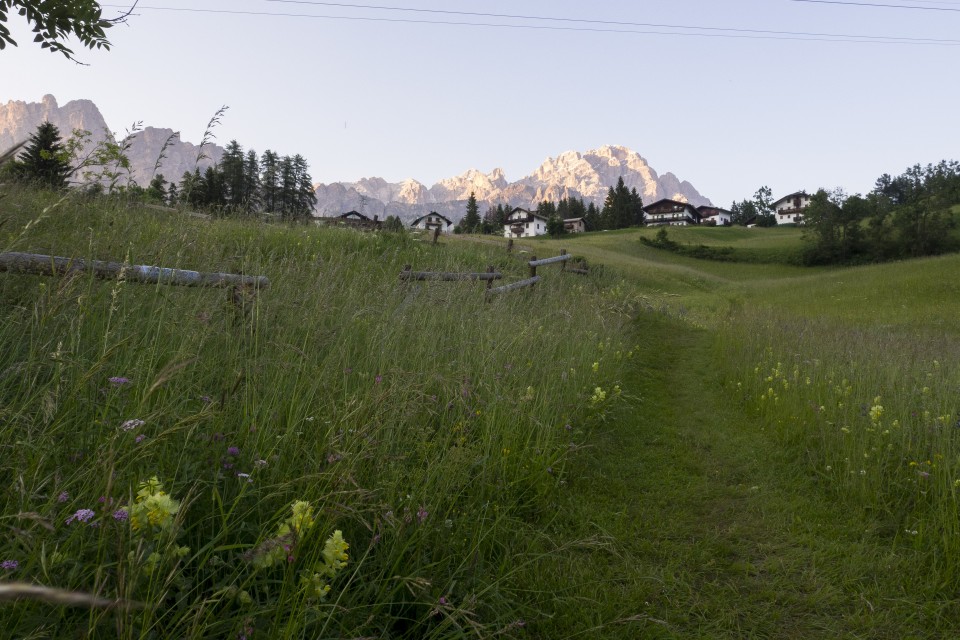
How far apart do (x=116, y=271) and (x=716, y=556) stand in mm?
4159

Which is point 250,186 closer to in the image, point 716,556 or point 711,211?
point 716,556

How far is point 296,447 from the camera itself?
2.71m

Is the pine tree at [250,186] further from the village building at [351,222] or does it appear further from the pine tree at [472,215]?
the pine tree at [472,215]

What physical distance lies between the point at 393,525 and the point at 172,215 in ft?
24.2

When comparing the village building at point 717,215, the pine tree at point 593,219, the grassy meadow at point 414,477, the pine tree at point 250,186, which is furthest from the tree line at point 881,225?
the village building at point 717,215

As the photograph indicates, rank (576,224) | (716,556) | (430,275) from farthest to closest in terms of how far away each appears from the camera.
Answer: (576,224) < (430,275) < (716,556)

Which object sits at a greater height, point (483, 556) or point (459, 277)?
point (459, 277)

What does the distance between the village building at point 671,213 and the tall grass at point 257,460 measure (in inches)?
4460

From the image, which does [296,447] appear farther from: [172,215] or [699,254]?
[699,254]

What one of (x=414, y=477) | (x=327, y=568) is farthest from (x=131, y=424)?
(x=414, y=477)

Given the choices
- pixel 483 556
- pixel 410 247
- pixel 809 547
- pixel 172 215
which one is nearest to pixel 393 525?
pixel 483 556

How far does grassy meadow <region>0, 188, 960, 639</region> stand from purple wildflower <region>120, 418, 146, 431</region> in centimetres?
6

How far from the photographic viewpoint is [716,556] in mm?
3732

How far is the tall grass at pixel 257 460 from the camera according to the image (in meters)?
1.73
